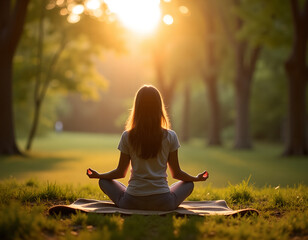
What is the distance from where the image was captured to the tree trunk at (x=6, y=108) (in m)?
14.6

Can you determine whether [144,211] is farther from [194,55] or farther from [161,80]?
[194,55]

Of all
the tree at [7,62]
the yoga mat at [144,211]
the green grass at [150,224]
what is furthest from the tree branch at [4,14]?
the yoga mat at [144,211]

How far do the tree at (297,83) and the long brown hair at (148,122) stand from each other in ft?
42.3

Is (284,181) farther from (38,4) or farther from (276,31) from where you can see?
(38,4)

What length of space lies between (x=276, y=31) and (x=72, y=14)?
990 cm

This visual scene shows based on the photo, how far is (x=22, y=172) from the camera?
1067 centimetres

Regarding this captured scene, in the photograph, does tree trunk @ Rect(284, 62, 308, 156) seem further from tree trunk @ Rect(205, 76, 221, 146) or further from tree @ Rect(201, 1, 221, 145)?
tree trunk @ Rect(205, 76, 221, 146)

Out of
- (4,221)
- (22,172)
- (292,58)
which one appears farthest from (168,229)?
(292,58)

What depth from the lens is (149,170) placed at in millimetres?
4668

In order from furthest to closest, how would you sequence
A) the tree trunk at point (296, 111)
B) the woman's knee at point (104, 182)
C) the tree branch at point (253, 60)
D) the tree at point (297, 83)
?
1. the tree branch at point (253, 60)
2. the tree trunk at point (296, 111)
3. the tree at point (297, 83)
4. the woman's knee at point (104, 182)

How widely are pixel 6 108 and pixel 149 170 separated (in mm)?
11832

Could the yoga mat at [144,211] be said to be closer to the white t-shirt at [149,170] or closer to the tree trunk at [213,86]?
the white t-shirt at [149,170]

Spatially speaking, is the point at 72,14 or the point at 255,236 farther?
the point at 72,14

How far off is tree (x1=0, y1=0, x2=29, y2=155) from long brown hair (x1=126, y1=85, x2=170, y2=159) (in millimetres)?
11386
